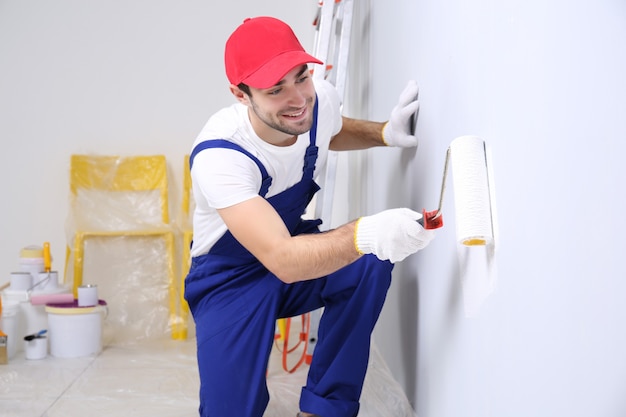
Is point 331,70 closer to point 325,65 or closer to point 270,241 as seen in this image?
point 325,65

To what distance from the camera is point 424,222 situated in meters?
1.31

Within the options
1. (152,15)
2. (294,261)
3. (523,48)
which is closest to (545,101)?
(523,48)

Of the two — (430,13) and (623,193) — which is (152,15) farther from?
(623,193)

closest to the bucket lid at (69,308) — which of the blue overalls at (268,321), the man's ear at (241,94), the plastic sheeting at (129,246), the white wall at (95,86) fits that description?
the plastic sheeting at (129,246)

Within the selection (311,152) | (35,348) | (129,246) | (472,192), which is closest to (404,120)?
(311,152)

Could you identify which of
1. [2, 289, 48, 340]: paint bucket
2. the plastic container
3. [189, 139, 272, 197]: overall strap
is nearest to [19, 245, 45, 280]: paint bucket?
[2, 289, 48, 340]: paint bucket

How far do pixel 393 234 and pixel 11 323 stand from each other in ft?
7.44

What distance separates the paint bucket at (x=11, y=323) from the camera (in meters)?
3.01

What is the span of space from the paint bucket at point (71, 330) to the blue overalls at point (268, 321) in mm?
1288

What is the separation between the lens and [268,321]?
73.9 inches

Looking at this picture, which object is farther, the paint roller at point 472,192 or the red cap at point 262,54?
the red cap at point 262,54

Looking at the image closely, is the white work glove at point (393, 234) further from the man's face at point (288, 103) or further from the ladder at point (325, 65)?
the ladder at point (325, 65)

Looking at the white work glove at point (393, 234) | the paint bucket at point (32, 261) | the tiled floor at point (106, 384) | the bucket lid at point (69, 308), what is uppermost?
the white work glove at point (393, 234)

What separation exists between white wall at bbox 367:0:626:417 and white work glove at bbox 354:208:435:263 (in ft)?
0.44
